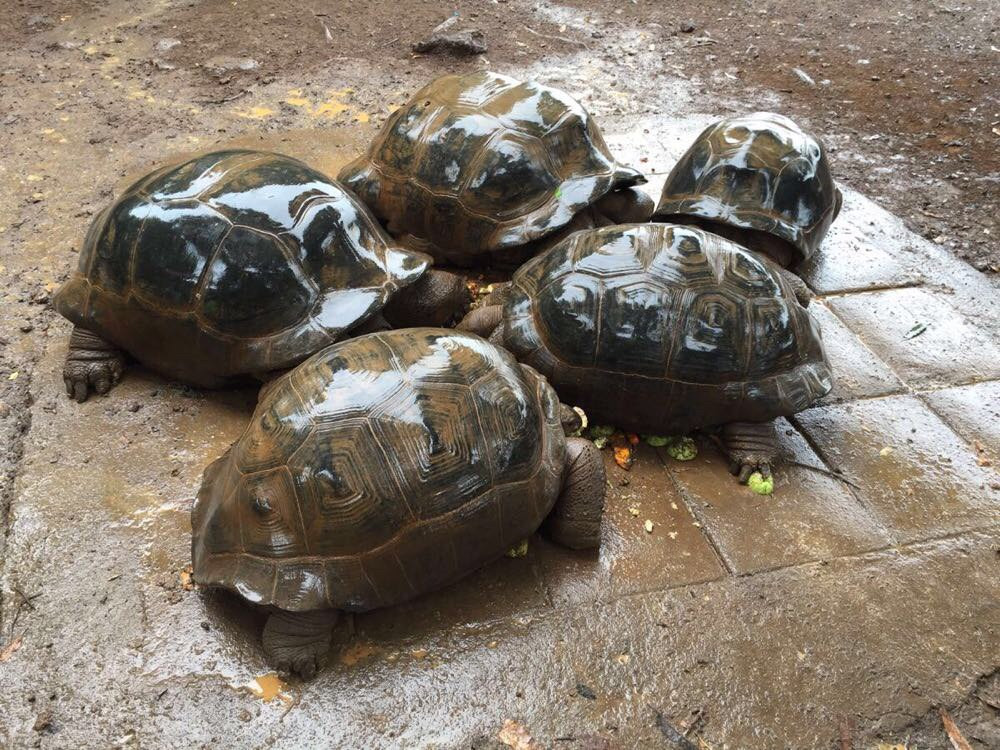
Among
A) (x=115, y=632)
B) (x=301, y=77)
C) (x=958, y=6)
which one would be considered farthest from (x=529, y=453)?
(x=958, y=6)

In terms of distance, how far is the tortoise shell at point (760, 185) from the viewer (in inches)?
175

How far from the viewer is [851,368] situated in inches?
159

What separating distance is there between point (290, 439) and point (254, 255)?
47.7 inches

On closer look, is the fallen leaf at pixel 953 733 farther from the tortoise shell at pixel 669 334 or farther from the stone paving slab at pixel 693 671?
the tortoise shell at pixel 669 334

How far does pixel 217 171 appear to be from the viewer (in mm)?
3701

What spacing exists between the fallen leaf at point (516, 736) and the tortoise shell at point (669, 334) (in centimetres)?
148

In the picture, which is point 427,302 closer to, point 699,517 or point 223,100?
point 699,517

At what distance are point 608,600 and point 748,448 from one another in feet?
3.43

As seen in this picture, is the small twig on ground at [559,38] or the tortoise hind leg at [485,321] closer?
the tortoise hind leg at [485,321]

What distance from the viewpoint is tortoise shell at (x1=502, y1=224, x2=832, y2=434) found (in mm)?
3316

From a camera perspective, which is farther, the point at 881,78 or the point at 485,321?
the point at 881,78

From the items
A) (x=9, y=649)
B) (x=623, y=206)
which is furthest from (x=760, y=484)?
(x=9, y=649)

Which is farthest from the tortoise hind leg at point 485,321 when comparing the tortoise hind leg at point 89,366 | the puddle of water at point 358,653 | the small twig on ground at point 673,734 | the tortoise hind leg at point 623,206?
the small twig on ground at point 673,734

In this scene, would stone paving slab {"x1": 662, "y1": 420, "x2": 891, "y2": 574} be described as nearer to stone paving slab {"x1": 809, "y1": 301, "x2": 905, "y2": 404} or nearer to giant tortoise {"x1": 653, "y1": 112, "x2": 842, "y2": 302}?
stone paving slab {"x1": 809, "y1": 301, "x2": 905, "y2": 404}
